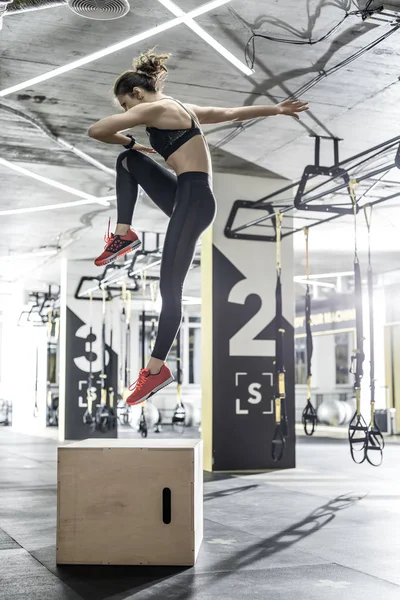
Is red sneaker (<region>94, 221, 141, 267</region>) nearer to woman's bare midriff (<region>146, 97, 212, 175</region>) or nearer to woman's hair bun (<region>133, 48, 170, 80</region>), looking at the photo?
woman's bare midriff (<region>146, 97, 212, 175</region>)

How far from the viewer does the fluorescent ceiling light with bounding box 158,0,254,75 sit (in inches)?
181

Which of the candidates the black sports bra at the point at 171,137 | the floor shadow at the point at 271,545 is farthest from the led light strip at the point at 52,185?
the black sports bra at the point at 171,137

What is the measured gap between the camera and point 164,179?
282 cm

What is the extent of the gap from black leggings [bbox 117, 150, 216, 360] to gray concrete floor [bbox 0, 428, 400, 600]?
110 cm

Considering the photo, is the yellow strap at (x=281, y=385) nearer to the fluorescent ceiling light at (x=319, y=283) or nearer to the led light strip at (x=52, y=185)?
the led light strip at (x=52, y=185)

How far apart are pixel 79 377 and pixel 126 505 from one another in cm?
939

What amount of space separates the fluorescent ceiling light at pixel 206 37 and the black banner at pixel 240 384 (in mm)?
2749

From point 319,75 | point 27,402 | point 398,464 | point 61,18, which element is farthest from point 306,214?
point 27,402

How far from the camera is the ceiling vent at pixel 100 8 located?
14.3 feet

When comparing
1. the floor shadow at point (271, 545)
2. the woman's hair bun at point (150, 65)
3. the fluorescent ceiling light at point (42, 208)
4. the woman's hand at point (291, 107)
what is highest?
the fluorescent ceiling light at point (42, 208)

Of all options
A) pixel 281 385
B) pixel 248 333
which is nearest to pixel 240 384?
pixel 248 333

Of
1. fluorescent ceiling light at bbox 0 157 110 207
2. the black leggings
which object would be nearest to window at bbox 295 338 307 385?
fluorescent ceiling light at bbox 0 157 110 207

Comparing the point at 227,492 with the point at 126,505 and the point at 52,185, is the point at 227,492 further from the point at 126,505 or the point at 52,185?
the point at 52,185

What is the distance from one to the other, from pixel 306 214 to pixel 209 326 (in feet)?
8.54
